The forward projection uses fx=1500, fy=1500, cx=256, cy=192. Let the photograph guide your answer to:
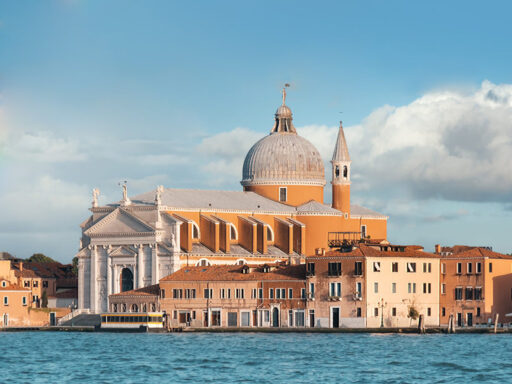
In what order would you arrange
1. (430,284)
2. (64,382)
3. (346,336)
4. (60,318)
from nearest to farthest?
(64,382) < (346,336) < (430,284) < (60,318)

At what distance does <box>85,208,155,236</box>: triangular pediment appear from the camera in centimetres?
10344

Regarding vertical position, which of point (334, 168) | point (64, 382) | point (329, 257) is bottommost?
point (64, 382)

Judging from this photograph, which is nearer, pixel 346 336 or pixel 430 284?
pixel 346 336

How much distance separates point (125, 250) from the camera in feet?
341

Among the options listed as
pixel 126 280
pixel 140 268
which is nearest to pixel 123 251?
pixel 126 280

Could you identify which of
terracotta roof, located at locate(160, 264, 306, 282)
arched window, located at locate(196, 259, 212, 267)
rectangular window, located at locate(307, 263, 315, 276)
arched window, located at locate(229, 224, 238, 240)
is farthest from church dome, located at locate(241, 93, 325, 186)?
rectangular window, located at locate(307, 263, 315, 276)

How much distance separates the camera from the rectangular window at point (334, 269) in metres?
89.4

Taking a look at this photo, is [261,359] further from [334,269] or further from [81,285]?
[81,285]

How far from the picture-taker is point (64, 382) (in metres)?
61.8

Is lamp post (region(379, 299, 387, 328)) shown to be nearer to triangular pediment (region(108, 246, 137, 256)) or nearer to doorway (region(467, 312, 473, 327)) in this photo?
doorway (region(467, 312, 473, 327))

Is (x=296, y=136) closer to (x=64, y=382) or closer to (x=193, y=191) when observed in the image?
(x=193, y=191)

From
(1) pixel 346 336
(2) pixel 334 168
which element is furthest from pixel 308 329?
(2) pixel 334 168

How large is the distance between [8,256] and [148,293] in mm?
36441

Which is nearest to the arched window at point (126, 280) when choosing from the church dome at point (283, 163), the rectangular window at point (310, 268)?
the church dome at point (283, 163)
